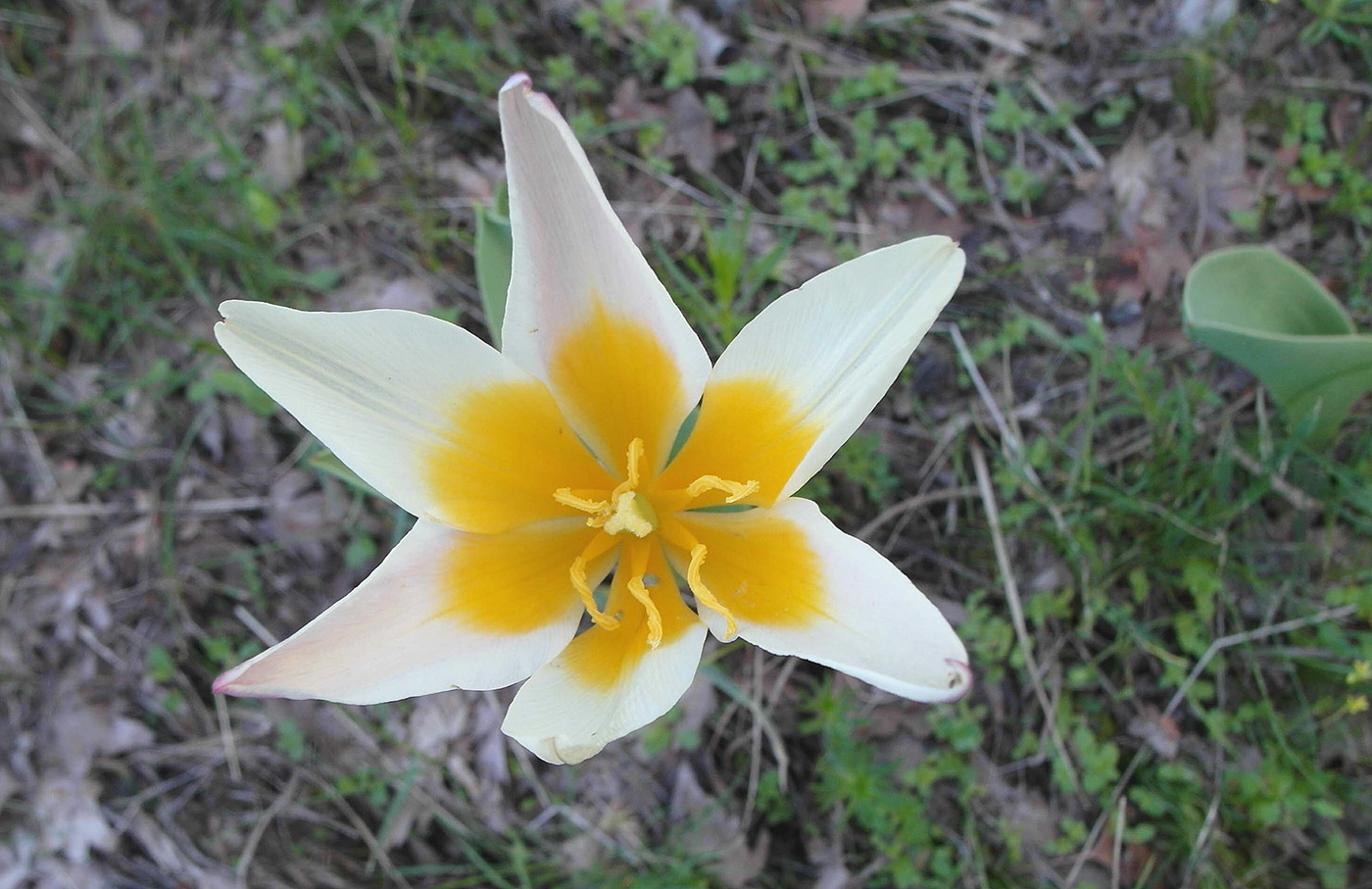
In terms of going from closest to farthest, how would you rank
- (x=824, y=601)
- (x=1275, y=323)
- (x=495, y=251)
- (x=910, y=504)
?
(x=824, y=601) < (x=495, y=251) < (x=1275, y=323) < (x=910, y=504)

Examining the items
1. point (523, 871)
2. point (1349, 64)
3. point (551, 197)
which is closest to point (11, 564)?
point (523, 871)

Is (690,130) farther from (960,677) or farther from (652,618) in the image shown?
(960,677)

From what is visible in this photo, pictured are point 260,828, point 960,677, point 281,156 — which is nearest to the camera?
point 960,677

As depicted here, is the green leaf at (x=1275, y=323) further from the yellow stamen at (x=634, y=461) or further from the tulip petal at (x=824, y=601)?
the yellow stamen at (x=634, y=461)

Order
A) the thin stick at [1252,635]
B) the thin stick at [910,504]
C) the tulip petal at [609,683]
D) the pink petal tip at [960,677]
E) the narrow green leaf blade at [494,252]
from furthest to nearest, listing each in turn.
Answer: the thin stick at [910,504]
the thin stick at [1252,635]
the narrow green leaf blade at [494,252]
the tulip petal at [609,683]
the pink petal tip at [960,677]

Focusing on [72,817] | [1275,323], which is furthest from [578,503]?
[72,817]

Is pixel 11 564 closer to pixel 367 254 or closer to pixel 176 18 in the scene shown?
pixel 367 254

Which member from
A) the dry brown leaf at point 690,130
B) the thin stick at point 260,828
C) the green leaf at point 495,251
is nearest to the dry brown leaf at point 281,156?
the dry brown leaf at point 690,130
